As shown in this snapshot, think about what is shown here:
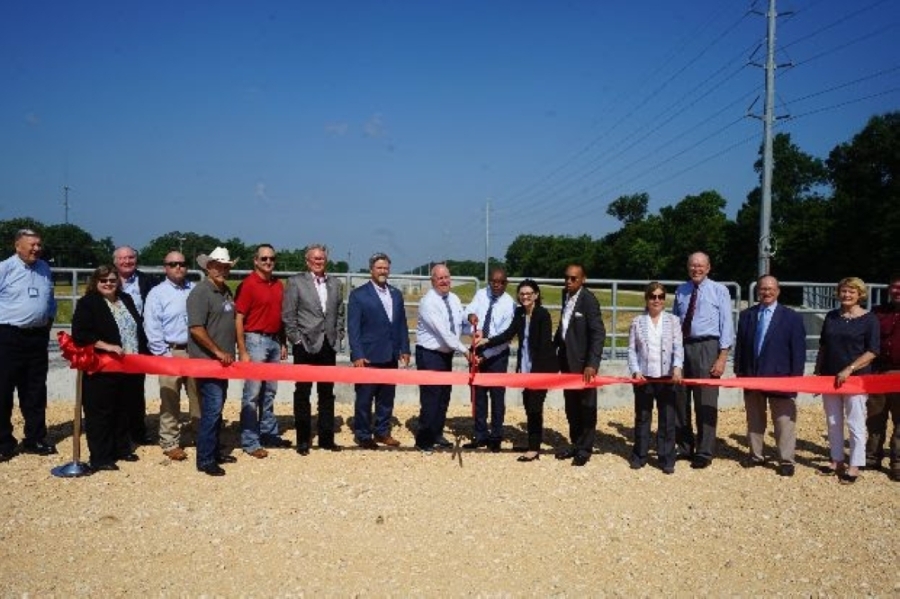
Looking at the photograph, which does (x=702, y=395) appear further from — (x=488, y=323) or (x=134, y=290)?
(x=134, y=290)

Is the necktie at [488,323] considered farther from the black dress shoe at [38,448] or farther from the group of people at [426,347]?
the black dress shoe at [38,448]

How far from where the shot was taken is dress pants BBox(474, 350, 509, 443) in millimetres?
6922

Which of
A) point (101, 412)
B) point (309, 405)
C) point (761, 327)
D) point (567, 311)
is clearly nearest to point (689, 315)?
point (761, 327)

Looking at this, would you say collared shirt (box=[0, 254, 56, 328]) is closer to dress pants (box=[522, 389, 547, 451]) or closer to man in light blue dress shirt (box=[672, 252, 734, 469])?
dress pants (box=[522, 389, 547, 451])

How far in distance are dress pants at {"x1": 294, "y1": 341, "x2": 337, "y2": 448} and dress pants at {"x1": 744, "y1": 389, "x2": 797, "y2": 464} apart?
4.31 meters

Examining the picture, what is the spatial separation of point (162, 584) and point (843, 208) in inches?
1939

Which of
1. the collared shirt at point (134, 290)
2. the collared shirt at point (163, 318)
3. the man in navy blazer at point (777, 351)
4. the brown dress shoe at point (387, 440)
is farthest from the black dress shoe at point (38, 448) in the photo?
the man in navy blazer at point (777, 351)

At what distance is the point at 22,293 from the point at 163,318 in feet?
4.20

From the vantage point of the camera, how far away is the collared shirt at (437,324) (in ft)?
22.3

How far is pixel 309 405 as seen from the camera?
265 inches

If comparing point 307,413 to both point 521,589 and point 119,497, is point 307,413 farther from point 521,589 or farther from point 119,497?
point 521,589

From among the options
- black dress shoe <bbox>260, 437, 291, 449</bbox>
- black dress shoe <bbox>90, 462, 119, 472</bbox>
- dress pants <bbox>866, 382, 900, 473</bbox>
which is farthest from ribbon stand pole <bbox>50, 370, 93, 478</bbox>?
dress pants <bbox>866, 382, 900, 473</bbox>

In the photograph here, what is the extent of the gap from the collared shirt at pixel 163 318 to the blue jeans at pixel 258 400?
0.72 m

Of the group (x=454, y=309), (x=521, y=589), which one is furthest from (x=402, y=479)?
(x=521, y=589)
